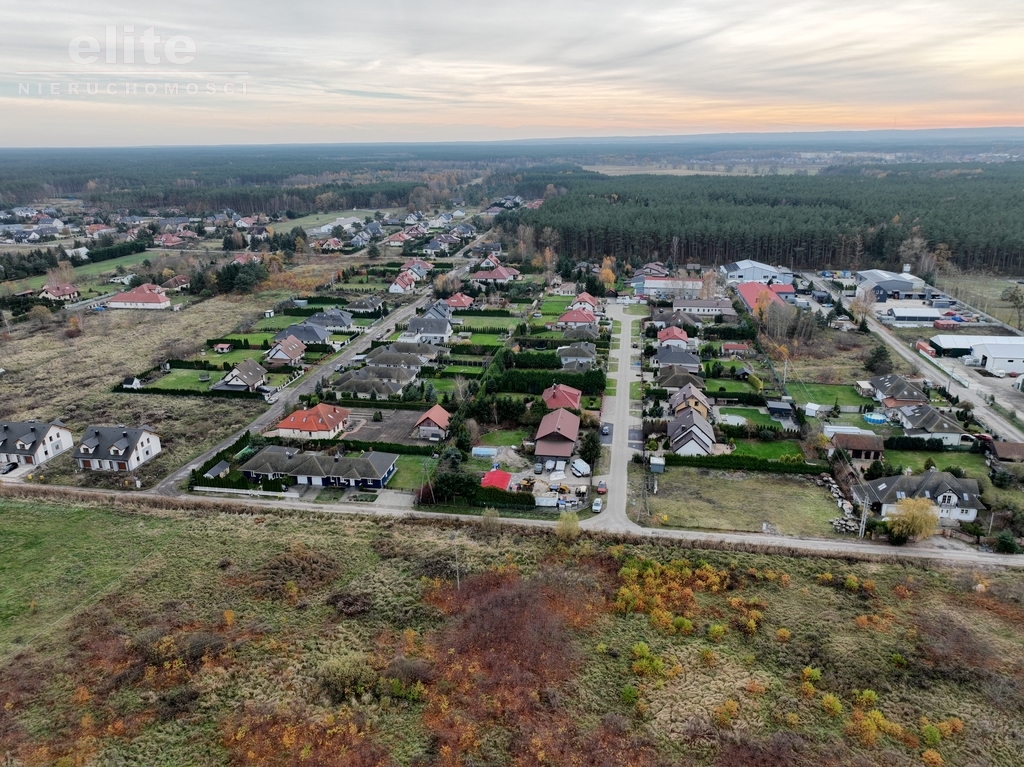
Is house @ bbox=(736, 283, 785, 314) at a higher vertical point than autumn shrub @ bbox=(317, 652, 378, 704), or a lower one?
higher

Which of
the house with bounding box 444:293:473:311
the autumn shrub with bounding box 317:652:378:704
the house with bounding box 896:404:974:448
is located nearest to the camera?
the autumn shrub with bounding box 317:652:378:704

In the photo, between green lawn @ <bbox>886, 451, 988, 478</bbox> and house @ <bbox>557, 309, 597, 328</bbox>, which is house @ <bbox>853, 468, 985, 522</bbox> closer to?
green lawn @ <bbox>886, 451, 988, 478</bbox>

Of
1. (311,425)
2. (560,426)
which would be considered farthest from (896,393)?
(311,425)

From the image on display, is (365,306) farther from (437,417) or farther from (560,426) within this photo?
(560,426)

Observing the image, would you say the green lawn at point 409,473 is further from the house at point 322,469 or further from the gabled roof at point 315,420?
Answer: the gabled roof at point 315,420

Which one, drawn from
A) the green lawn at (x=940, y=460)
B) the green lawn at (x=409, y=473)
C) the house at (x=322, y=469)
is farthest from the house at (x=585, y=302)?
the house at (x=322, y=469)

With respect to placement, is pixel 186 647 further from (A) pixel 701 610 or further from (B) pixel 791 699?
(B) pixel 791 699

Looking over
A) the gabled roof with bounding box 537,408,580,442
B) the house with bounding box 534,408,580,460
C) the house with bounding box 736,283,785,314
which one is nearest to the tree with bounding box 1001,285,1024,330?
the house with bounding box 736,283,785,314
